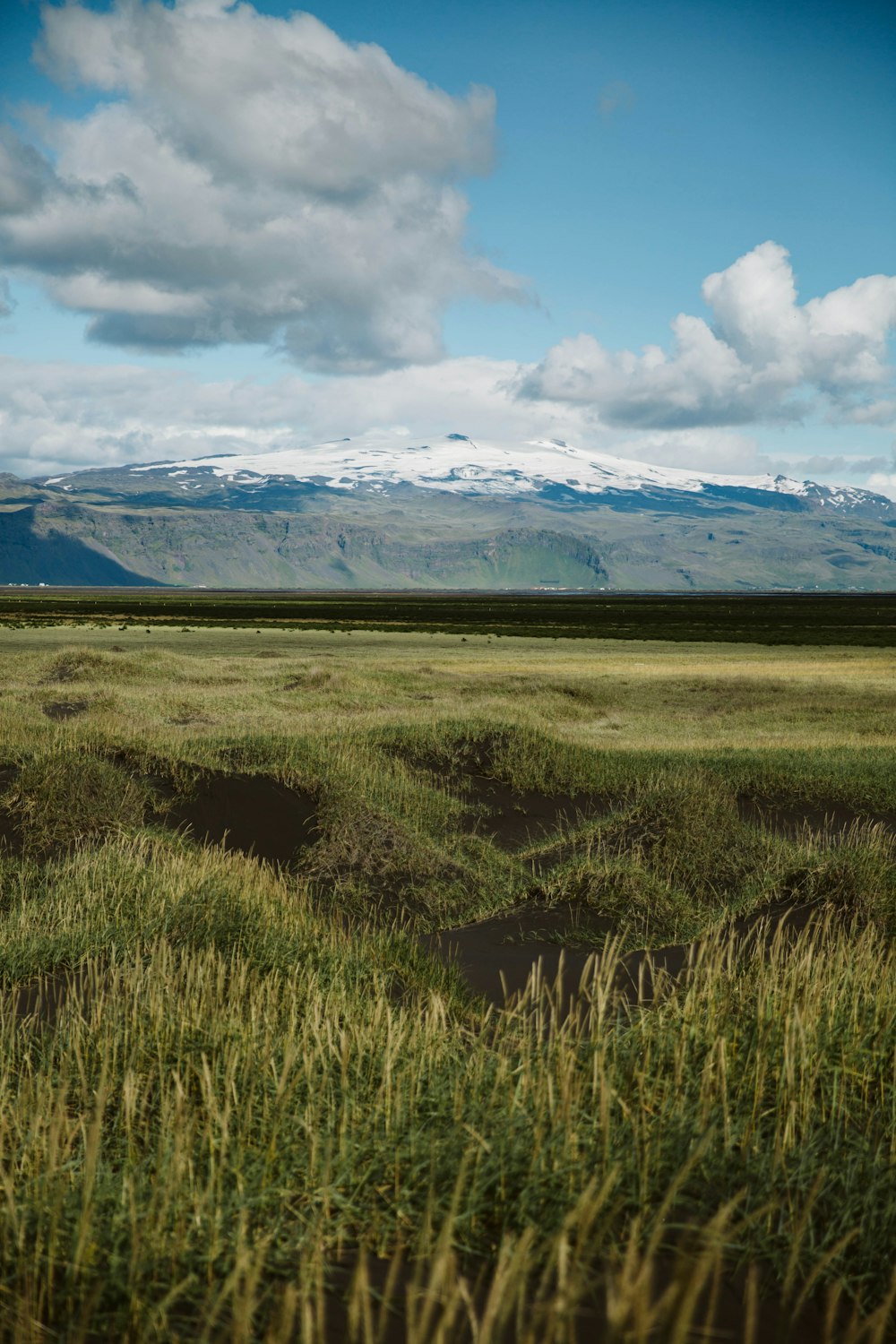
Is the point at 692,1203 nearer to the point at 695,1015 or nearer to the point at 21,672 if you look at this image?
the point at 695,1015

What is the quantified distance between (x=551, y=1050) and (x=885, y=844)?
35.8 ft


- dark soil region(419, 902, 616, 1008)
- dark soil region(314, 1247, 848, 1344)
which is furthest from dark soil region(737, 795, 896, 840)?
dark soil region(314, 1247, 848, 1344)

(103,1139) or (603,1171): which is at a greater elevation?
(603,1171)

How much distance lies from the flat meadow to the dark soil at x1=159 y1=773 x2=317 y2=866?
0.08 metres

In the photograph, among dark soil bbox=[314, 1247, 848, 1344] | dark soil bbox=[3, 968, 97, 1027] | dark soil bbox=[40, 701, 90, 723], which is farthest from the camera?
dark soil bbox=[40, 701, 90, 723]

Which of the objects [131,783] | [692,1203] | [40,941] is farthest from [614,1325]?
[131,783]

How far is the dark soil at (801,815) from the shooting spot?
58.1ft

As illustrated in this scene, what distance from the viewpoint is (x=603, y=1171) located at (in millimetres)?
3928

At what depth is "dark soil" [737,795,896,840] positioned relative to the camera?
1772 cm

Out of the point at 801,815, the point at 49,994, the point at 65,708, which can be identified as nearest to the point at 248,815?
the point at 49,994

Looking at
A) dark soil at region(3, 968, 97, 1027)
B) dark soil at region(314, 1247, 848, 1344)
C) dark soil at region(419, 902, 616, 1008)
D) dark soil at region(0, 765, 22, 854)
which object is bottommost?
dark soil at region(419, 902, 616, 1008)

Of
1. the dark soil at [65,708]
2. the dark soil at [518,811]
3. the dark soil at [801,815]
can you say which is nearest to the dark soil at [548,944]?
the dark soil at [518,811]

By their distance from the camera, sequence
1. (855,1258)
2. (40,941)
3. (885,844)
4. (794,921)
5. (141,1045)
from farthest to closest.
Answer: (885,844), (794,921), (40,941), (141,1045), (855,1258)

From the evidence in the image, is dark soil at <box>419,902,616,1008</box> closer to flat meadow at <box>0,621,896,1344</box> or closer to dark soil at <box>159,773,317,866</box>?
flat meadow at <box>0,621,896,1344</box>
